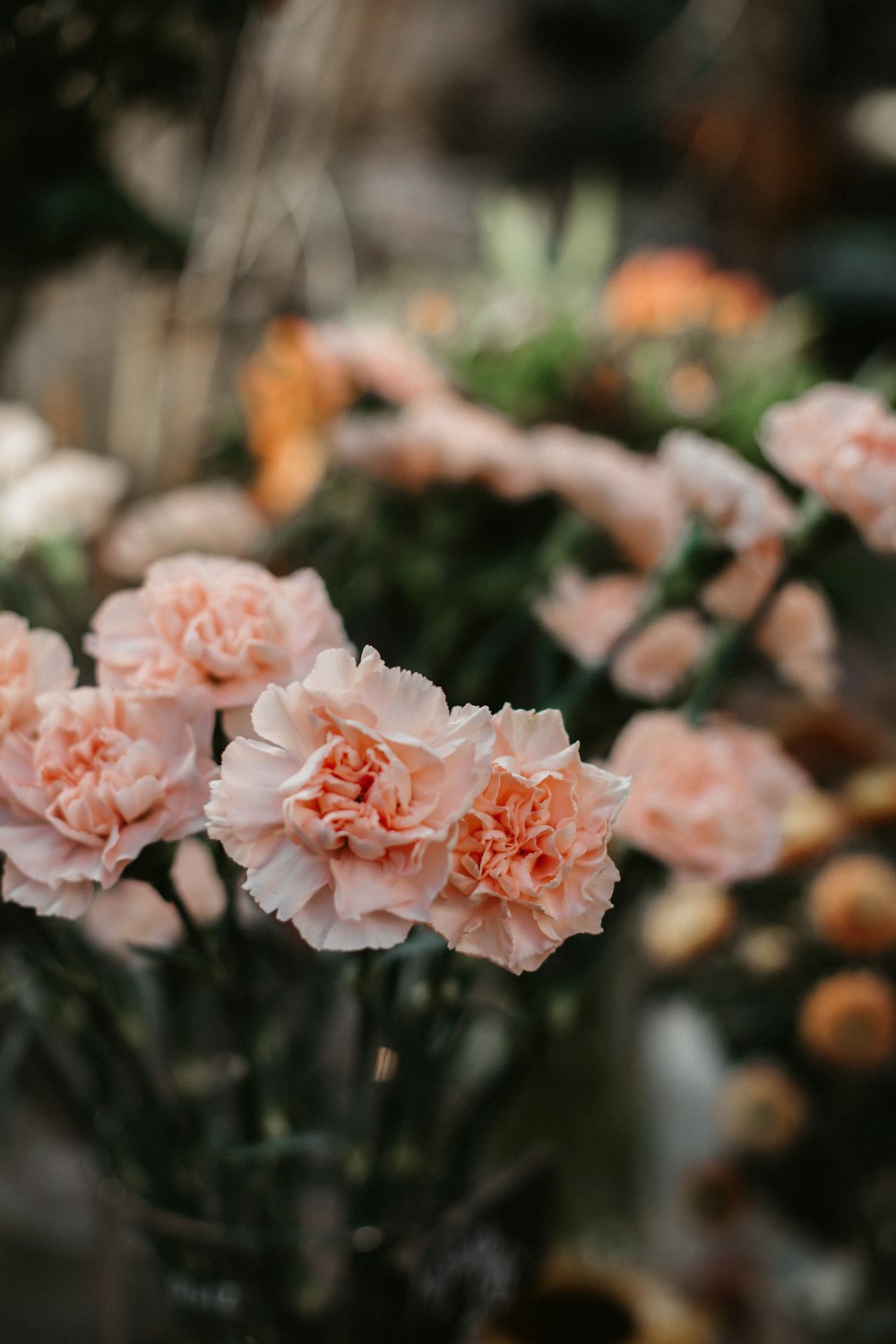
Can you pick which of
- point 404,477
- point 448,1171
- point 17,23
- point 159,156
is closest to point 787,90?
point 159,156

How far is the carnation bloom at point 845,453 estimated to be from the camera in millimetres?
328

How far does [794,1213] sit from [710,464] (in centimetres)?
47

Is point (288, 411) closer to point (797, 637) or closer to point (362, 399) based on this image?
point (362, 399)

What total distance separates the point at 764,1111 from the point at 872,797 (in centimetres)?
16

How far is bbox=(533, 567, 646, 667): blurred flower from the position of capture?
0.39 metres

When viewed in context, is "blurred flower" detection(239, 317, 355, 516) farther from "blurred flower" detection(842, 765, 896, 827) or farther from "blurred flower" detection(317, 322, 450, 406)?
"blurred flower" detection(842, 765, 896, 827)

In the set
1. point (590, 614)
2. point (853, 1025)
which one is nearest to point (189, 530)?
point (590, 614)

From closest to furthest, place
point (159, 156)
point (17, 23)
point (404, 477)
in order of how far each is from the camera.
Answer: point (404, 477), point (17, 23), point (159, 156)

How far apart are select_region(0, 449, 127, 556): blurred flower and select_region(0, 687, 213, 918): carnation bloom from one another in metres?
0.17

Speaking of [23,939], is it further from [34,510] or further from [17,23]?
[17,23]

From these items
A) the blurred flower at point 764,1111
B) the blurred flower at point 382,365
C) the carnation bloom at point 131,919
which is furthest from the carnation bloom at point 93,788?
the blurred flower at point 764,1111

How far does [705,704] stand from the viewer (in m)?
0.39


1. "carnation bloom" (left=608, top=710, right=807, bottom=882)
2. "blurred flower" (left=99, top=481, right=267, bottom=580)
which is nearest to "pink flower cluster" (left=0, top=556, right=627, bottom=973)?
"carnation bloom" (left=608, top=710, right=807, bottom=882)

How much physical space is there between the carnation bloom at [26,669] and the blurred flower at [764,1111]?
44 cm
